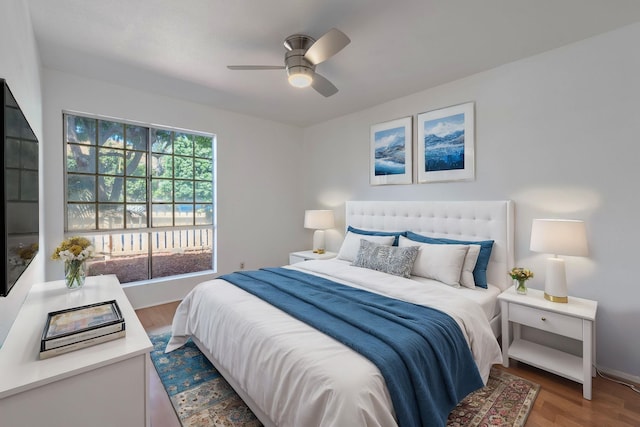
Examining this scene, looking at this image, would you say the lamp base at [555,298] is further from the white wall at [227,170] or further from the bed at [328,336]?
the white wall at [227,170]

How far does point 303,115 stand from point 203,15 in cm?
236

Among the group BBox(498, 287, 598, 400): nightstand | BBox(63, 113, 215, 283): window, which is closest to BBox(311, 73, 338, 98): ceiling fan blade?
BBox(63, 113, 215, 283): window

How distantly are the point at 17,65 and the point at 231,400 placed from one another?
238 centimetres

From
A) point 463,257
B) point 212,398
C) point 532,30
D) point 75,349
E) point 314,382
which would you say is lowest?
point 212,398

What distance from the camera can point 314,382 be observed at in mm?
1271

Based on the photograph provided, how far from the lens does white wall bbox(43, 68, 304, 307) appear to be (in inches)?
116

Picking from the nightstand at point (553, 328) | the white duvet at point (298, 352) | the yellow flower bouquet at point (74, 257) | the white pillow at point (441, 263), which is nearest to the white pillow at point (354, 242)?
the white pillow at point (441, 263)

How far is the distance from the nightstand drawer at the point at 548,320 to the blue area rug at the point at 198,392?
6.74 ft

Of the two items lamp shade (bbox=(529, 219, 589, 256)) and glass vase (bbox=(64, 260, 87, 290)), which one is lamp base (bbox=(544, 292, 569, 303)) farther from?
glass vase (bbox=(64, 260, 87, 290))

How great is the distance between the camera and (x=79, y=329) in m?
1.31

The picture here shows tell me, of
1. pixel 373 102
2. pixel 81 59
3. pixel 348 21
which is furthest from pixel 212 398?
pixel 373 102

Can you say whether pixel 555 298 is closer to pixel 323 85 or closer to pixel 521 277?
pixel 521 277

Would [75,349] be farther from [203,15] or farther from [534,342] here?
[534,342]

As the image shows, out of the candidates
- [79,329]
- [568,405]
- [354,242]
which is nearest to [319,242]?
[354,242]
